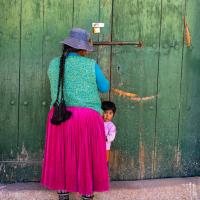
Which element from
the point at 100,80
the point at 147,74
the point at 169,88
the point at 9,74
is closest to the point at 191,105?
the point at 169,88

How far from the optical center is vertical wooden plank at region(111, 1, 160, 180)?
4.64 metres

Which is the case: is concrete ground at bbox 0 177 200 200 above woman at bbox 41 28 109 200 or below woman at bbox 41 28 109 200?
below

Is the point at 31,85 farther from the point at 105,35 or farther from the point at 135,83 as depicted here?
the point at 135,83

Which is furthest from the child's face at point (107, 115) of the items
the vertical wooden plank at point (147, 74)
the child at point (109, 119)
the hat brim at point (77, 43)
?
the hat brim at point (77, 43)

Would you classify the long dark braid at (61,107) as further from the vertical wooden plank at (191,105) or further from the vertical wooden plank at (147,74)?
the vertical wooden plank at (191,105)

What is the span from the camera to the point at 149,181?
15.7 feet

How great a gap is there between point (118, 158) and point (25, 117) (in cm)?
81

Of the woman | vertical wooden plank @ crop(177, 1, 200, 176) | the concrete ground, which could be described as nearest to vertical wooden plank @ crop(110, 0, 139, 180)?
the concrete ground

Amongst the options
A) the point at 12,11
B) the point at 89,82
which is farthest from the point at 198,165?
the point at 12,11

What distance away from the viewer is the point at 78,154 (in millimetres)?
4125

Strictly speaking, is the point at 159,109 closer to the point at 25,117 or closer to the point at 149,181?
the point at 149,181

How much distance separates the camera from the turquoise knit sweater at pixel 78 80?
407cm

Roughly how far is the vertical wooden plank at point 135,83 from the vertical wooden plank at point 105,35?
4cm

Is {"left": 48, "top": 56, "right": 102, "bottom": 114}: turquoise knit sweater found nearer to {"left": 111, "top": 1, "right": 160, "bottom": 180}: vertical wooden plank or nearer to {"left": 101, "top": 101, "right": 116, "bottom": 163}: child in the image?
{"left": 101, "top": 101, "right": 116, "bottom": 163}: child
